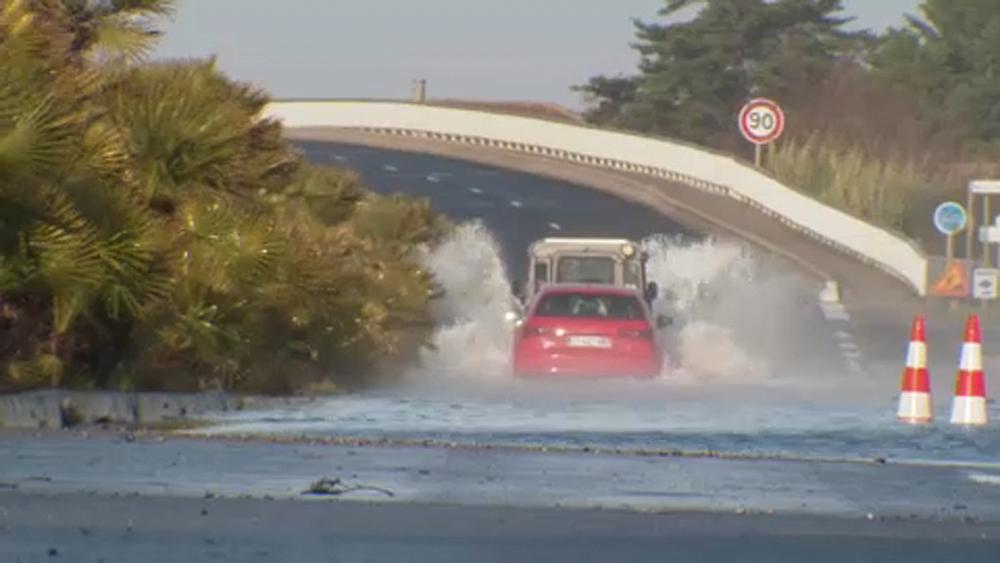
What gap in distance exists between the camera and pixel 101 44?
2586cm

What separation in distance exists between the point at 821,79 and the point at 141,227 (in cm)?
11384

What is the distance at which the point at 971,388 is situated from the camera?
23406 millimetres

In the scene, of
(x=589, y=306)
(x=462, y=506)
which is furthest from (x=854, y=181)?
(x=462, y=506)

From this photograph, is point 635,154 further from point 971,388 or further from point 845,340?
point 971,388

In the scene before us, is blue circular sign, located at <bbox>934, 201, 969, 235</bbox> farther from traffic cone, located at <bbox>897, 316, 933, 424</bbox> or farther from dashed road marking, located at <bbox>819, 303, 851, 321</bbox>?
traffic cone, located at <bbox>897, 316, 933, 424</bbox>

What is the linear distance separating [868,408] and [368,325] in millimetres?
6551

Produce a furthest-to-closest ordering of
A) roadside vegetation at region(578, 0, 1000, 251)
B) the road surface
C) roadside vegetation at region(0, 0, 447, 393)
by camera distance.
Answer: roadside vegetation at region(578, 0, 1000, 251) → roadside vegetation at region(0, 0, 447, 393) → the road surface

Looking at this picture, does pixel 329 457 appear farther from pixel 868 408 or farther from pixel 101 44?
pixel 868 408

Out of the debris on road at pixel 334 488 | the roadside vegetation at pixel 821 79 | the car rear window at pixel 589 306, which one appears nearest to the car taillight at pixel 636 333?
the car rear window at pixel 589 306

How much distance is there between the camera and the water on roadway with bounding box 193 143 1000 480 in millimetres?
21422

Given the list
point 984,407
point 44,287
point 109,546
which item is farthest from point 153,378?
point 109,546

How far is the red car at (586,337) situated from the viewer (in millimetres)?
32781

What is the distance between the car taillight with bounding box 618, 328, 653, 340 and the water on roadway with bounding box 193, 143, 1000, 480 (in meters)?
0.56

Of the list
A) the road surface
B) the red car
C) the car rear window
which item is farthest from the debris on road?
the car rear window
